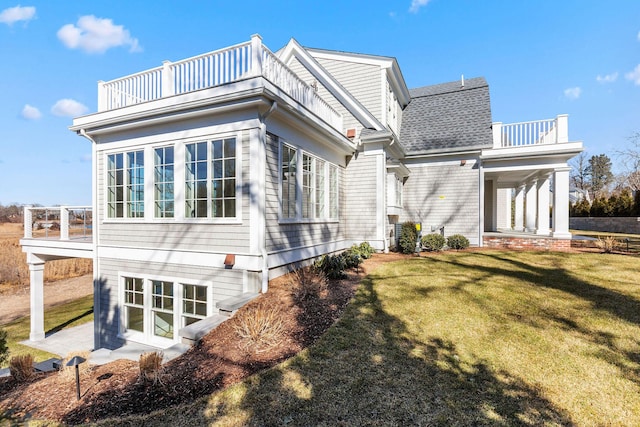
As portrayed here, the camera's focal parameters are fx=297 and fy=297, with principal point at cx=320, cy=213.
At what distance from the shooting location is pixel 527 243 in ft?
40.0

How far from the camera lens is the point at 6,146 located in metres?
23.4

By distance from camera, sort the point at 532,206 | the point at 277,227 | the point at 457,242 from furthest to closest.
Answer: the point at 532,206, the point at 457,242, the point at 277,227

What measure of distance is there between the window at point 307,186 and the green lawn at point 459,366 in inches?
107

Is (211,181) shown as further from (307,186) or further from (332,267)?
(332,267)

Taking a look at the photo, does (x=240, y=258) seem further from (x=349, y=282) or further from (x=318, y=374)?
(x=318, y=374)

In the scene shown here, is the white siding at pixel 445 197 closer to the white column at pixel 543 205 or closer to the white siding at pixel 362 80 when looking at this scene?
the white siding at pixel 362 80

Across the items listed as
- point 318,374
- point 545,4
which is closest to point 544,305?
point 318,374

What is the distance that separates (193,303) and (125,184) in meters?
3.75

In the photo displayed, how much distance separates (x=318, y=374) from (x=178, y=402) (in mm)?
1530

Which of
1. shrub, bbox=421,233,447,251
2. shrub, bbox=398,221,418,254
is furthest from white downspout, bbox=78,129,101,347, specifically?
shrub, bbox=421,233,447,251

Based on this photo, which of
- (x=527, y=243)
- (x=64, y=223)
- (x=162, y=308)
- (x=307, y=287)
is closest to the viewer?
(x=307, y=287)

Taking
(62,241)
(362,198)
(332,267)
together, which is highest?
(362,198)

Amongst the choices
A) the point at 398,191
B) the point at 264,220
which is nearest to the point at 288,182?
the point at 264,220

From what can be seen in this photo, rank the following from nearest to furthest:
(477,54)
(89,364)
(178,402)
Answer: (178,402) → (89,364) → (477,54)
